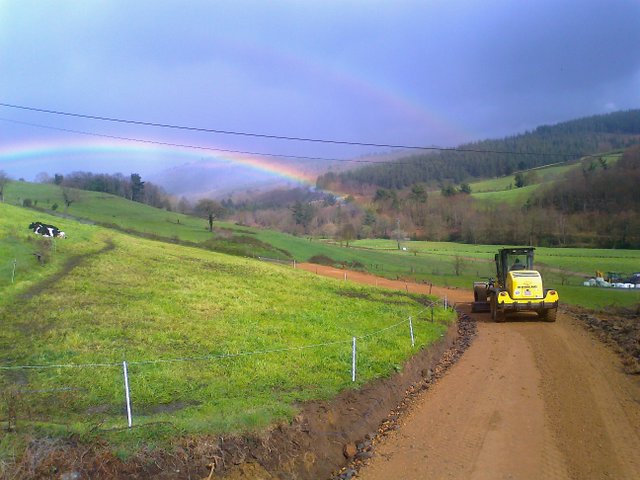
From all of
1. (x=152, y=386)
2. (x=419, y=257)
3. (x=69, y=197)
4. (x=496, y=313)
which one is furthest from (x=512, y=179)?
(x=152, y=386)

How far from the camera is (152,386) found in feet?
35.1

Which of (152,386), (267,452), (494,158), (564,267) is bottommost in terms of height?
(564,267)

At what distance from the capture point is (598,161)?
125 m

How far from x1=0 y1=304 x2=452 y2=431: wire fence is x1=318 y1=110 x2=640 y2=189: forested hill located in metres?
141

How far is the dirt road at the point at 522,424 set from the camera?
779 centimetres

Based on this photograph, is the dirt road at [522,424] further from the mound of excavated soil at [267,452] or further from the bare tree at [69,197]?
the bare tree at [69,197]

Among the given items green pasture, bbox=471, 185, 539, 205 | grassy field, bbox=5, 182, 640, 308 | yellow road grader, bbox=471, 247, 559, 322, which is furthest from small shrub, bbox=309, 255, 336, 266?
green pasture, bbox=471, 185, 539, 205

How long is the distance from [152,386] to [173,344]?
3768mm

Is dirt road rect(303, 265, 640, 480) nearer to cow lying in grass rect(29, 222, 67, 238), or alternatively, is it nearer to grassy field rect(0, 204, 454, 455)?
grassy field rect(0, 204, 454, 455)

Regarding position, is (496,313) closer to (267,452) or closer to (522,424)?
(522,424)

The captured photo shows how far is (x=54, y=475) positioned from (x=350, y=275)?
153ft

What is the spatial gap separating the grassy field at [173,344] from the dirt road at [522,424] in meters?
1.96

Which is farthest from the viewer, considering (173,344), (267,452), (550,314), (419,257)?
(419,257)

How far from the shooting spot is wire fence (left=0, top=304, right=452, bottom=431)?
874 centimetres
